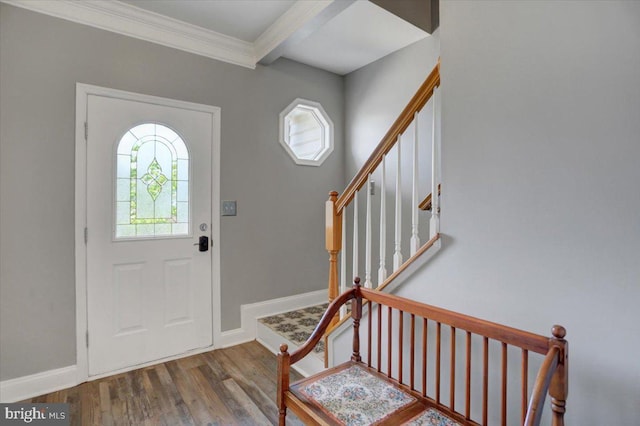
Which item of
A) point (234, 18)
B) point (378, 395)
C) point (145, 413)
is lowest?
point (145, 413)

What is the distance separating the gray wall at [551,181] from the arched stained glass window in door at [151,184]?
2.04 m

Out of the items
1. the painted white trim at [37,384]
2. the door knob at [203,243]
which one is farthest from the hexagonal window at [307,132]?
the painted white trim at [37,384]

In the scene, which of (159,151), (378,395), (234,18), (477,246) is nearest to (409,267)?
(477,246)

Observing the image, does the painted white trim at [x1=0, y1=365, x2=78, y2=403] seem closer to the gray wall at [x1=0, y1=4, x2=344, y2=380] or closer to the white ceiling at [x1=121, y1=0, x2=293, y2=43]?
the gray wall at [x1=0, y1=4, x2=344, y2=380]

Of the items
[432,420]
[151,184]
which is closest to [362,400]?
[432,420]

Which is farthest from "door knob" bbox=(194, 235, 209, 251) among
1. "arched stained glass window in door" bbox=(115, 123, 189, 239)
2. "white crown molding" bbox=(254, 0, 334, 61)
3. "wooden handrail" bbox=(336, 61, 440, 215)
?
"white crown molding" bbox=(254, 0, 334, 61)

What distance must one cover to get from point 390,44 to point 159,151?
7.37ft

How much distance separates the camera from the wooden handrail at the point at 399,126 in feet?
5.69

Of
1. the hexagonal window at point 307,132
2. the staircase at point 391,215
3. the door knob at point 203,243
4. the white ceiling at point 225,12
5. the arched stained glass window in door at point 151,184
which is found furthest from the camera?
the hexagonal window at point 307,132

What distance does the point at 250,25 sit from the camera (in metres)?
2.60

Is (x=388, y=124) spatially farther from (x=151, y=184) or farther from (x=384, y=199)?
(x=151, y=184)

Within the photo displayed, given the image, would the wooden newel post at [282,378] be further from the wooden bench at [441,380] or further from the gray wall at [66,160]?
the gray wall at [66,160]

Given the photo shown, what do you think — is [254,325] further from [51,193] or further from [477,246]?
[477,246]

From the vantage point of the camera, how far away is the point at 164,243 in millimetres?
2572
